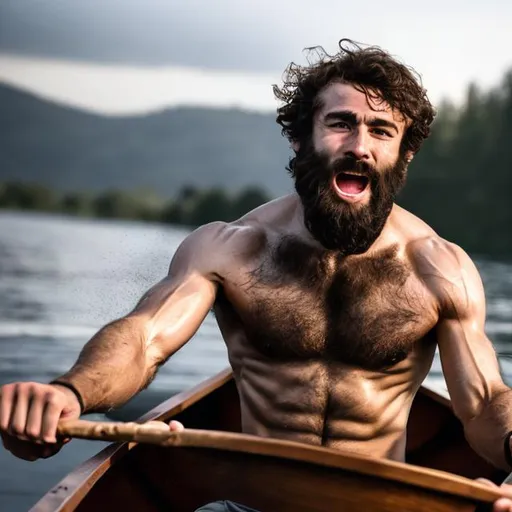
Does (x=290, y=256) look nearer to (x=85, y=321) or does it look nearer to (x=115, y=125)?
(x=85, y=321)

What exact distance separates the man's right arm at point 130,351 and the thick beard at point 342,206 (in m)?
0.33

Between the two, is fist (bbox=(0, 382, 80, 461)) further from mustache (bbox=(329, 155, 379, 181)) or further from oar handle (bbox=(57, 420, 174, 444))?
mustache (bbox=(329, 155, 379, 181))

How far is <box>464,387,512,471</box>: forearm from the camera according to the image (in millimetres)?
3572

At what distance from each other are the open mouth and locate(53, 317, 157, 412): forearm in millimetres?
767

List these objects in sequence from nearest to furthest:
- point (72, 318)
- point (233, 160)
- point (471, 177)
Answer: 1. point (72, 318)
2. point (471, 177)
3. point (233, 160)

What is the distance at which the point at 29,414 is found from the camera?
2906 mm

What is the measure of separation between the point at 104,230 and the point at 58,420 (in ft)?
168

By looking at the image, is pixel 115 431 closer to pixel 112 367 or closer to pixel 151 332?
pixel 112 367

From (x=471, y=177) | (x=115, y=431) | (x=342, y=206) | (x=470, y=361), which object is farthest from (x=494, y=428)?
(x=471, y=177)

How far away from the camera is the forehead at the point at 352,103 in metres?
3.83

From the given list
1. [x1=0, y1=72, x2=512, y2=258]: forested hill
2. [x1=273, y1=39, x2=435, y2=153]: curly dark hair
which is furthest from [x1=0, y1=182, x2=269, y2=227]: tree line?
[x1=273, y1=39, x2=435, y2=153]: curly dark hair

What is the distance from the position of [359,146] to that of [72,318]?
45.7 feet

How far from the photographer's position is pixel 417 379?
13.0 feet

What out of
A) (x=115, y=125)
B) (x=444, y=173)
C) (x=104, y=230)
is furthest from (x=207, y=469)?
(x=115, y=125)
